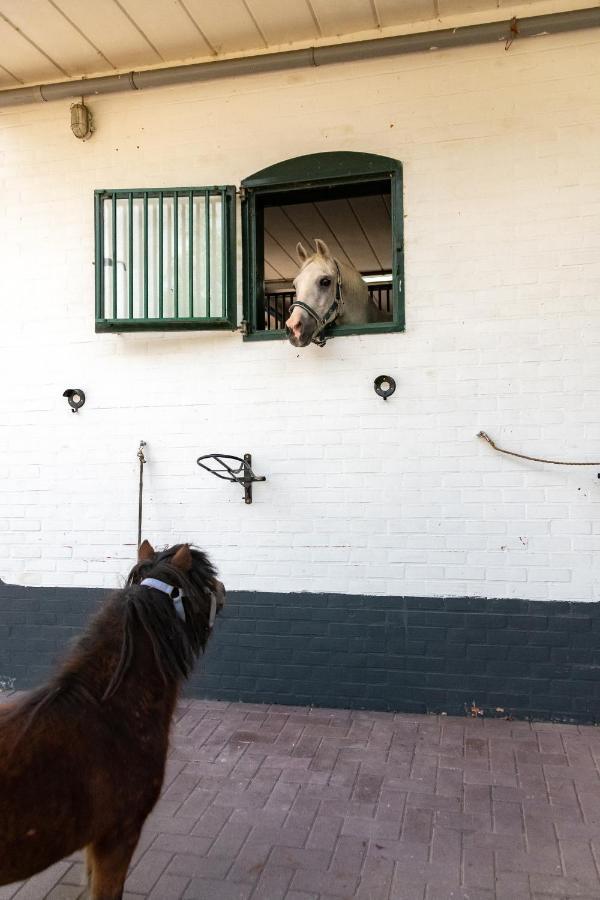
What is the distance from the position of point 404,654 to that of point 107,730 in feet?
7.95

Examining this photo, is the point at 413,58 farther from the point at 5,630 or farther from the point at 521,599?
the point at 5,630

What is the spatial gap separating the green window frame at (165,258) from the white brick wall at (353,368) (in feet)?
0.57

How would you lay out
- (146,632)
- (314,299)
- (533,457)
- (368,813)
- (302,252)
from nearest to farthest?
1. (146,632)
2. (368,813)
3. (533,457)
4. (314,299)
5. (302,252)

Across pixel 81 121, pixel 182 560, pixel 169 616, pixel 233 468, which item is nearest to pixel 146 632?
pixel 169 616

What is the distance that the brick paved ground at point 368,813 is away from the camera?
2275 mm

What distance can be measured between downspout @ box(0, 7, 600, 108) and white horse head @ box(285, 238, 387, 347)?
1156 millimetres

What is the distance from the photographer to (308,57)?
3855 millimetres

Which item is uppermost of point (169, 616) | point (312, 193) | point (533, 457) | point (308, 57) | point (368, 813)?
point (308, 57)

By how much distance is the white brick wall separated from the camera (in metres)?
3.64

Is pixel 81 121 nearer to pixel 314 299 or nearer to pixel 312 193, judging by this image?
pixel 312 193

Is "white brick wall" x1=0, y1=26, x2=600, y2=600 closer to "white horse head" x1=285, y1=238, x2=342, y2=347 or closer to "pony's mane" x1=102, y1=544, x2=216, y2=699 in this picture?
"white horse head" x1=285, y1=238, x2=342, y2=347

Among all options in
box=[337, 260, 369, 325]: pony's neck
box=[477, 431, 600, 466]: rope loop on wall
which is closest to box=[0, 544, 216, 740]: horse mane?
box=[477, 431, 600, 466]: rope loop on wall

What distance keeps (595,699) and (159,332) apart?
Answer: 11.8ft

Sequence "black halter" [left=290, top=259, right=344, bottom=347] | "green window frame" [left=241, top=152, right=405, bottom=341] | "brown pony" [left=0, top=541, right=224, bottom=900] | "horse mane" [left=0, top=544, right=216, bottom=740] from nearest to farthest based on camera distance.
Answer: "brown pony" [left=0, top=541, right=224, bottom=900] → "horse mane" [left=0, top=544, right=216, bottom=740] → "black halter" [left=290, top=259, right=344, bottom=347] → "green window frame" [left=241, top=152, right=405, bottom=341]
